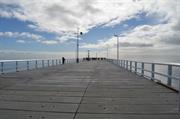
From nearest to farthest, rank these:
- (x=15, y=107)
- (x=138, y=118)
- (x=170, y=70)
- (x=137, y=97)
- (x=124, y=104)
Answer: (x=138, y=118), (x=15, y=107), (x=124, y=104), (x=137, y=97), (x=170, y=70)

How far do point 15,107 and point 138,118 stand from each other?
3.61 meters

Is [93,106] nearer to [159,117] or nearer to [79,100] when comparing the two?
[79,100]

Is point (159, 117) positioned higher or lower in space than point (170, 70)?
Result: lower

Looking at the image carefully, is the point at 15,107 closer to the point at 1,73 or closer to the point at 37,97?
the point at 37,97

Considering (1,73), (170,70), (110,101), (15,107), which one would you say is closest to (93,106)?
(110,101)

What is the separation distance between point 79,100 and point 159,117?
3099 mm

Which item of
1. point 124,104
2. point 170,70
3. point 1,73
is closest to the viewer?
point 124,104

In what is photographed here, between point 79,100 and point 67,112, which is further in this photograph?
point 79,100

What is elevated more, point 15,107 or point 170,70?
point 170,70

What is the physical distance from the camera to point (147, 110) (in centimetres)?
752

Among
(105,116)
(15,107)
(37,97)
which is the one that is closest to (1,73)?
(37,97)

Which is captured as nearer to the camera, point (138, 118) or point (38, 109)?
point (138, 118)

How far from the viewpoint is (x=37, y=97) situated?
949cm

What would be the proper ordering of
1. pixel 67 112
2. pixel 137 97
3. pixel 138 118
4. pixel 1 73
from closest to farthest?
pixel 138 118 → pixel 67 112 → pixel 137 97 → pixel 1 73
